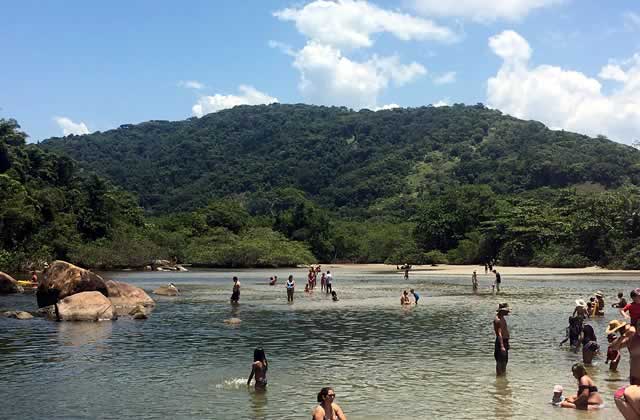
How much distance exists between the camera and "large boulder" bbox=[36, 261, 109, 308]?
33.8 meters

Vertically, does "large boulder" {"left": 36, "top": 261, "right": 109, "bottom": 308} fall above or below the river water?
above

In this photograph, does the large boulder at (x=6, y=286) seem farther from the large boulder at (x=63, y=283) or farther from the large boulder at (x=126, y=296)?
the large boulder at (x=63, y=283)

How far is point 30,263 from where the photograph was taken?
245 feet

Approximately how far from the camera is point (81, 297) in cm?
3123

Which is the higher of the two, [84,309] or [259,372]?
[84,309]

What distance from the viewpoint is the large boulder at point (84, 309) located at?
98.8 ft

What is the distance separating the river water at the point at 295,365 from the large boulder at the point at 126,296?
2158 mm

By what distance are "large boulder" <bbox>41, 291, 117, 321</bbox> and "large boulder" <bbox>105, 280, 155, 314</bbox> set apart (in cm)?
444

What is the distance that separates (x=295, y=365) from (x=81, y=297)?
51.8ft

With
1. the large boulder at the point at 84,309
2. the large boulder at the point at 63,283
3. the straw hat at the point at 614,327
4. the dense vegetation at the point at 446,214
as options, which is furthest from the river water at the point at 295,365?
the dense vegetation at the point at 446,214

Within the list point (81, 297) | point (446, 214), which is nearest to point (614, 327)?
point (81, 297)

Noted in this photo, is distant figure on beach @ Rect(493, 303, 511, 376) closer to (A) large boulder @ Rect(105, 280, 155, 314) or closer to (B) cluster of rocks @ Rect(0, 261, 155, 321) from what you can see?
(B) cluster of rocks @ Rect(0, 261, 155, 321)

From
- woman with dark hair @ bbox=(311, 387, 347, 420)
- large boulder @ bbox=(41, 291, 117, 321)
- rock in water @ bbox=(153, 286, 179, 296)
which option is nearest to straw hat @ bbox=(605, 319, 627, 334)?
woman with dark hair @ bbox=(311, 387, 347, 420)

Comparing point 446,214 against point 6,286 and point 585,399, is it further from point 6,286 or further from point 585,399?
point 585,399
